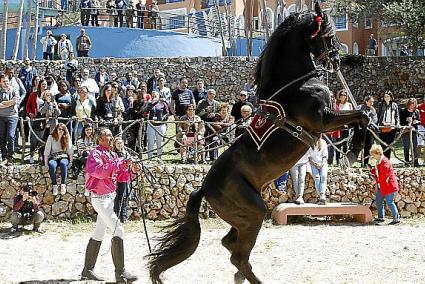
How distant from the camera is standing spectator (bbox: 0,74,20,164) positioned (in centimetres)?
1397

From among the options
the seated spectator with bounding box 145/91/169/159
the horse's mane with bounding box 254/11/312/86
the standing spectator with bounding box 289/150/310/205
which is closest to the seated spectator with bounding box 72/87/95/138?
the seated spectator with bounding box 145/91/169/159

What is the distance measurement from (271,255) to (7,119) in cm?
665

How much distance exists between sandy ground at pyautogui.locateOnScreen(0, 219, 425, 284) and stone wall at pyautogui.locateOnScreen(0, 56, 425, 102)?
40.5 ft

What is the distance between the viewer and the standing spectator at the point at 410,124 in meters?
14.9

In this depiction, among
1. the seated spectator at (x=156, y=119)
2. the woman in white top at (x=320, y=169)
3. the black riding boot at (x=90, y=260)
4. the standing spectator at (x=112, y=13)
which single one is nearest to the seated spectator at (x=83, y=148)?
the seated spectator at (x=156, y=119)

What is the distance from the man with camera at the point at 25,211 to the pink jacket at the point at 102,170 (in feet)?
13.1

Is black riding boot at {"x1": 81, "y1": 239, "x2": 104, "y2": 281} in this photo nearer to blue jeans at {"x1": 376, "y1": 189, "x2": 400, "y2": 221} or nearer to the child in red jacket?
the child in red jacket

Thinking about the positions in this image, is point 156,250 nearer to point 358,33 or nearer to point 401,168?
point 401,168

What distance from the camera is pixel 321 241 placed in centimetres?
1155

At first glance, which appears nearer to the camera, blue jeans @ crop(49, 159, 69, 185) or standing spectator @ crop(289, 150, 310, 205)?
blue jeans @ crop(49, 159, 69, 185)

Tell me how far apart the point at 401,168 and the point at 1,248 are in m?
8.37

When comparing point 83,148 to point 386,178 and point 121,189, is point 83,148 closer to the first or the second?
point 121,189

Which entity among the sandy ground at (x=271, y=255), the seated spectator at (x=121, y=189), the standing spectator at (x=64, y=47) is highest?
the standing spectator at (x=64, y=47)

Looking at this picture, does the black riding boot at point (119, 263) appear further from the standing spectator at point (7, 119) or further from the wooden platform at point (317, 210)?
the standing spectator at point (7, 119)
